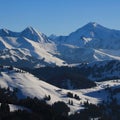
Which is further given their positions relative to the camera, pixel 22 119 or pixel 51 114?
pixel 51 114

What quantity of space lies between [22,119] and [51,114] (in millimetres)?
22981

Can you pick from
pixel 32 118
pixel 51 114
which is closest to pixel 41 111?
pixel 51 114

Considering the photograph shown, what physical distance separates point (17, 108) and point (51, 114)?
43.6 feet

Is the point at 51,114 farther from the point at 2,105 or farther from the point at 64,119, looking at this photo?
the point at 2,105

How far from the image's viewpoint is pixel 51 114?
191500 millimetres

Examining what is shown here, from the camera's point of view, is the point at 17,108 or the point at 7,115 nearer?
the point at 7,115

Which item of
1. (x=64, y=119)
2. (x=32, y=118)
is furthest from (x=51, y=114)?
(x=32, y=118)

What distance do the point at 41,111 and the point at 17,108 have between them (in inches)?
414

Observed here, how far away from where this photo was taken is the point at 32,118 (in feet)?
571

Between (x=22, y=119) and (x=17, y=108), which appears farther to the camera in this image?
(x=17, y=108)

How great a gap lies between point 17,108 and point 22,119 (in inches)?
826

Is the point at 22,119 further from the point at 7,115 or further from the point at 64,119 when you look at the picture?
the point at 64,119

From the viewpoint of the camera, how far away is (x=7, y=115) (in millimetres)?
173000

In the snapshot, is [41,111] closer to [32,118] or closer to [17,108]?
[17,108]
